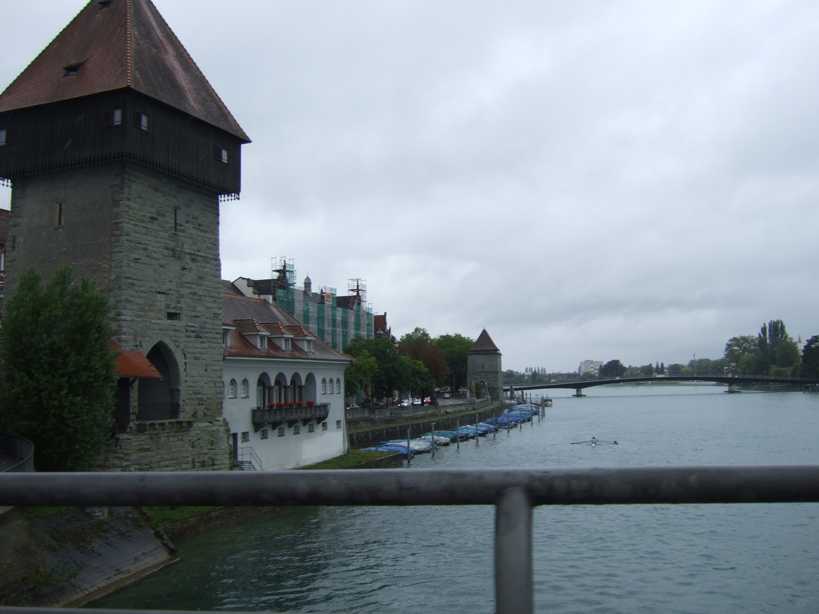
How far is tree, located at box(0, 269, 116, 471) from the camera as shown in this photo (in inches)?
796

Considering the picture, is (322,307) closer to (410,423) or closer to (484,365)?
(410,423)

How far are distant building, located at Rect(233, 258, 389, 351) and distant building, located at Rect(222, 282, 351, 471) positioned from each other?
25938 mm

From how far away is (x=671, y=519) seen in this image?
2455 centimetres

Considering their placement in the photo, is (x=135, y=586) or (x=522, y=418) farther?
(x=522, y=418)

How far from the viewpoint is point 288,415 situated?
32875mm

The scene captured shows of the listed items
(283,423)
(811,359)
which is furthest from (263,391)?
(811,359)

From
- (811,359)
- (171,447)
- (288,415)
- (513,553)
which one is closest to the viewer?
(513,553)

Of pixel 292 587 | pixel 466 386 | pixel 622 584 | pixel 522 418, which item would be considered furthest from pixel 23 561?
pixel 466 386

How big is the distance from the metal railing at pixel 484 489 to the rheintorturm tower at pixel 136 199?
21657 millimetres

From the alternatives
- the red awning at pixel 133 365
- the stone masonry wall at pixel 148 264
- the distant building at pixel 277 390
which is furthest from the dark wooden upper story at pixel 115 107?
the distant building at pixel 277 390

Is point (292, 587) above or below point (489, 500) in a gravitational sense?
below

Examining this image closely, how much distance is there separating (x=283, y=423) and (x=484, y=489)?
32396 mm

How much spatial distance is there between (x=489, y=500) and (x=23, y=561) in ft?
53.6

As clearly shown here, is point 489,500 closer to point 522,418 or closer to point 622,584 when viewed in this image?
point 622,584
